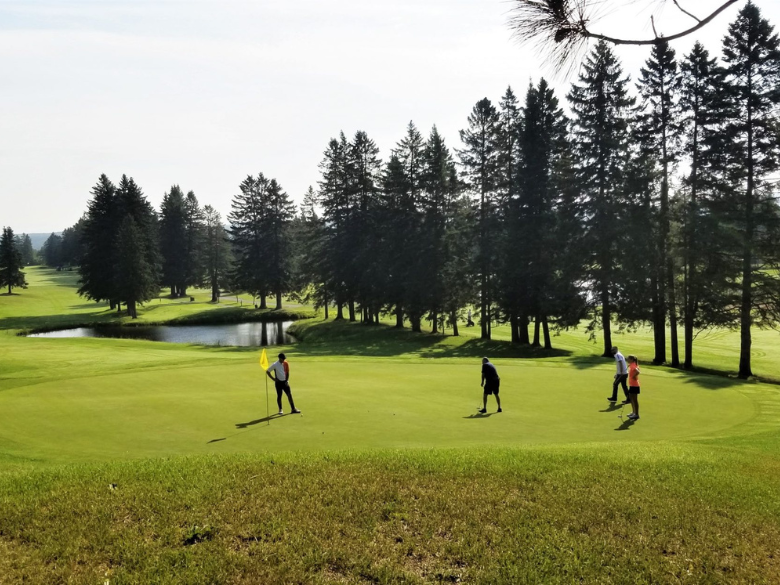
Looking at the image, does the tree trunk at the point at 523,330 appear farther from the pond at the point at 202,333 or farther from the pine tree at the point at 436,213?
the pond at the point at 202,333

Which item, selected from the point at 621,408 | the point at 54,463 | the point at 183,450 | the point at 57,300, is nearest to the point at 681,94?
the point at 621,408

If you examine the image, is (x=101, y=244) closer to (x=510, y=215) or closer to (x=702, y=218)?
(x=510, y=215)

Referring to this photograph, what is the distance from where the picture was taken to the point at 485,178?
153 feet

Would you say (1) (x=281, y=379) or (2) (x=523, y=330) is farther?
(2) (x=523, y=330)

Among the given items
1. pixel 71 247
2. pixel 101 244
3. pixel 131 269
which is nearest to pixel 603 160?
pixel 131 269

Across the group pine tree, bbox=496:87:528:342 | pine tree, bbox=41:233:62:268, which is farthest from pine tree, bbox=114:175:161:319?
pine tree, bbox=41:233:62:268

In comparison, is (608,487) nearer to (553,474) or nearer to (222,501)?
(553,474)

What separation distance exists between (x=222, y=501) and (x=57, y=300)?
90627 millimetres

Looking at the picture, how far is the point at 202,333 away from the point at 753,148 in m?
51.7

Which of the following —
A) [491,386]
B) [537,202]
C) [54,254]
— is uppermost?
[54,254]

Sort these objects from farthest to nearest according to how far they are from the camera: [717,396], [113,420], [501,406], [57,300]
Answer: [57,300] < [717,396] < [501,406] < [113,420]

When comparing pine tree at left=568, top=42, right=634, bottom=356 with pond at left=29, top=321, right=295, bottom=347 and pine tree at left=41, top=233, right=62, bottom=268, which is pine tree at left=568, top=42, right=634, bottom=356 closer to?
pond at left=29, top=321, right=295, bottom=347

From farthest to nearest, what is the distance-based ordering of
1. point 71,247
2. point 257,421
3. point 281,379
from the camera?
point 71,247, point 281,379, point 257,421

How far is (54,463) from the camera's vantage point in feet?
37.9
